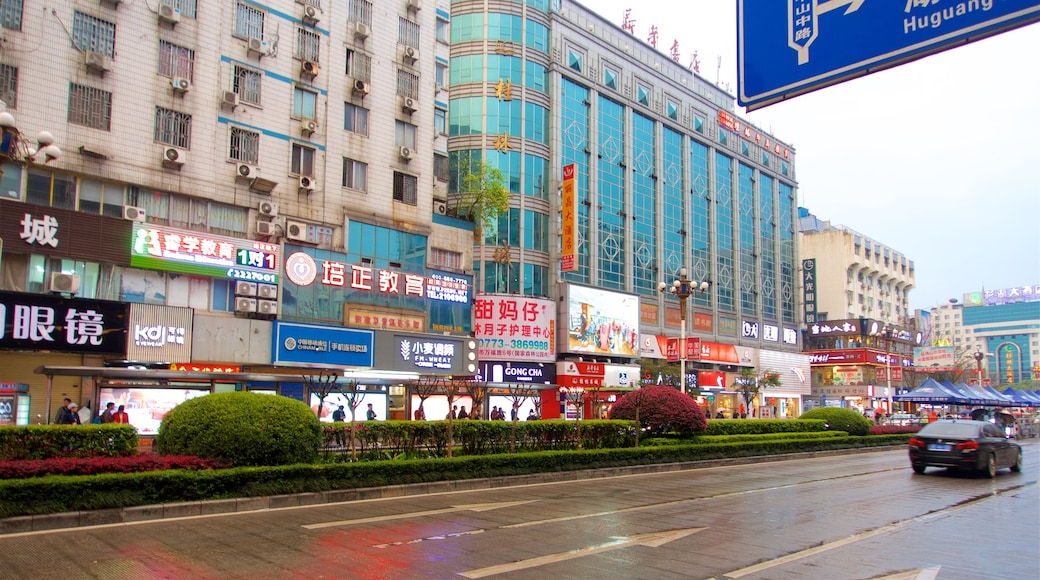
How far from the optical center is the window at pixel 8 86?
2331 centimetres

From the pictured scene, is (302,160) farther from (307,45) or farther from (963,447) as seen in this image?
(963,447)

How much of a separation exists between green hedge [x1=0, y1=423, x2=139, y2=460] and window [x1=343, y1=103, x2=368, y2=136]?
21054 millimetres

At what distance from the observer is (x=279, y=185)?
1169 inches

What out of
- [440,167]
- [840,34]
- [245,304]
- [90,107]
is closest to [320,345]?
[245,304]

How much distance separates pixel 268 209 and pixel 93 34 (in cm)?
789

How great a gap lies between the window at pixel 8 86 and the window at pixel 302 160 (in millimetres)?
9353

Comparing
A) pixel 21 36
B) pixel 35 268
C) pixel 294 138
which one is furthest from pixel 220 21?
pixel 35 268

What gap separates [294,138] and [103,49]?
281 inches

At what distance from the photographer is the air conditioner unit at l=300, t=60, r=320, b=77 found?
99.9 ft

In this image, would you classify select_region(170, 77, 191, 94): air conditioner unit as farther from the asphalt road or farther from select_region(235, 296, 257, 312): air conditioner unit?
the asphalt road

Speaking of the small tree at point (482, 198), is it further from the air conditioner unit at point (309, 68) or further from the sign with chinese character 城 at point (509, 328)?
the air conditioner unit at point (309, 68)

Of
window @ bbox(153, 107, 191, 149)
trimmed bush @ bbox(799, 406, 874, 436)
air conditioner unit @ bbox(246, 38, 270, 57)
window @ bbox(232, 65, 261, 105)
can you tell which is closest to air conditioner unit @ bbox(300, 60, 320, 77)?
air conditioner unit @ bbox(246, 38, 270, 57)

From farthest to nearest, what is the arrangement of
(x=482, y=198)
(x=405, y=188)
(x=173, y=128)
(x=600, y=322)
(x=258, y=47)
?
(x=600, y=322) < (x=482, y=198) < (x=405, y=188) < (x=258, y=47) < (x=173, y=128)

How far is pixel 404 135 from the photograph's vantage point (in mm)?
34688
